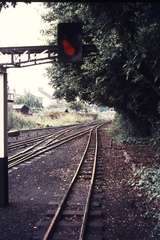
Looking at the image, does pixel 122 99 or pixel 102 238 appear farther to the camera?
pixel 122 99

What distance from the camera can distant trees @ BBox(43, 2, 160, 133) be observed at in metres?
10.1

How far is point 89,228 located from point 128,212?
1.75 meters

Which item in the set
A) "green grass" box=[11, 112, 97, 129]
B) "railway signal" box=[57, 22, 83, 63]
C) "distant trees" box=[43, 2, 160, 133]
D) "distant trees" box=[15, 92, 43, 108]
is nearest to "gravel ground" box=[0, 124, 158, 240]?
"distant trees" box=[43, 2, 160, 133]

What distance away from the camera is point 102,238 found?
8.80m

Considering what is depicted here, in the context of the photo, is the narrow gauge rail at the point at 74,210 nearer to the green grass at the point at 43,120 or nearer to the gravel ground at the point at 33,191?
the gravel ground at the point at 33,191

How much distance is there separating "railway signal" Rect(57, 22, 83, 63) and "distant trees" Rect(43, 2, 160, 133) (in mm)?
682

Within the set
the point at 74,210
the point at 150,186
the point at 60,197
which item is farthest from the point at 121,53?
the point at 74,210

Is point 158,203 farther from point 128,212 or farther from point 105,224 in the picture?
point 105,224

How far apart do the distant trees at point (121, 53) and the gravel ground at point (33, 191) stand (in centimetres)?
372

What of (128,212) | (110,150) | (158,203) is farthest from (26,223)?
(110,150)

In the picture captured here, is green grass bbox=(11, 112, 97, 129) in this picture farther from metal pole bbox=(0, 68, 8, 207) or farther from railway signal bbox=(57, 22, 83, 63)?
railway signal bbox=(57, 22, 83, 63)

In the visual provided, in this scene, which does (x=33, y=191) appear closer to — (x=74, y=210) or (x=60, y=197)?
(x=60, y=197)

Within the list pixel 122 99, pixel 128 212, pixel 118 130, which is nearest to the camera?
pixel 128 212

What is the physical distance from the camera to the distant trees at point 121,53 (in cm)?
1009
